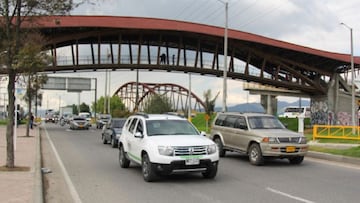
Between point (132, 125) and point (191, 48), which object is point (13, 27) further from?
point (191, 48)

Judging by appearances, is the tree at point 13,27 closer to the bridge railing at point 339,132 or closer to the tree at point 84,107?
the bridge railing at point 339,132

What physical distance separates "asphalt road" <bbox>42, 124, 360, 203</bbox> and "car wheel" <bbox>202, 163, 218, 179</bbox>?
19cm

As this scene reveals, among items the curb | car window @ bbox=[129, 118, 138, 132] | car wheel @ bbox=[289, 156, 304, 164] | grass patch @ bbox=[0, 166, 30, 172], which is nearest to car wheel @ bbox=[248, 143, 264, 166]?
car wheel @ bbox=[289, 156, 304, 164]

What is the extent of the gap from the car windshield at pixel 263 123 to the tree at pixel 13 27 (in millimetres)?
7569

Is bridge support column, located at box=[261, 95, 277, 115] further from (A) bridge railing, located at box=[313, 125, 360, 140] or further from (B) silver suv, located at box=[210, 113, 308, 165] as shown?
(B) silver suv, located at box=[210, 113, 308, 165]

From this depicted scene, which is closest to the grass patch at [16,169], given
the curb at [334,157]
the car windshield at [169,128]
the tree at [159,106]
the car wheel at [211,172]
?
the car windshield at [169,128]

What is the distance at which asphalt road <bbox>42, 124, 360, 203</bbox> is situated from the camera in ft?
30.6

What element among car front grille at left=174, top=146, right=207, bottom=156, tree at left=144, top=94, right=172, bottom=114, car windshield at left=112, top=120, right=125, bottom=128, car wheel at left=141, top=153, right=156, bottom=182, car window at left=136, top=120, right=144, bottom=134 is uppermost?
tree at left=144, top=94, right=172, bottom=114

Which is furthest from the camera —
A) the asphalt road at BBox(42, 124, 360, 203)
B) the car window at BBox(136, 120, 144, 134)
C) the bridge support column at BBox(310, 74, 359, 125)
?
the bridge support column at BBox(310, 74, 359, 125)

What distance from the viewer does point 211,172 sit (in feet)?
37.9

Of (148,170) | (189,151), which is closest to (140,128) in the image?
(148,170)

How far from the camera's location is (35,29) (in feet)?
46.6

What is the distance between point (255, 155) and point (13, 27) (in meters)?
8.78

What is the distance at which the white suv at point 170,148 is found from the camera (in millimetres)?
10875
